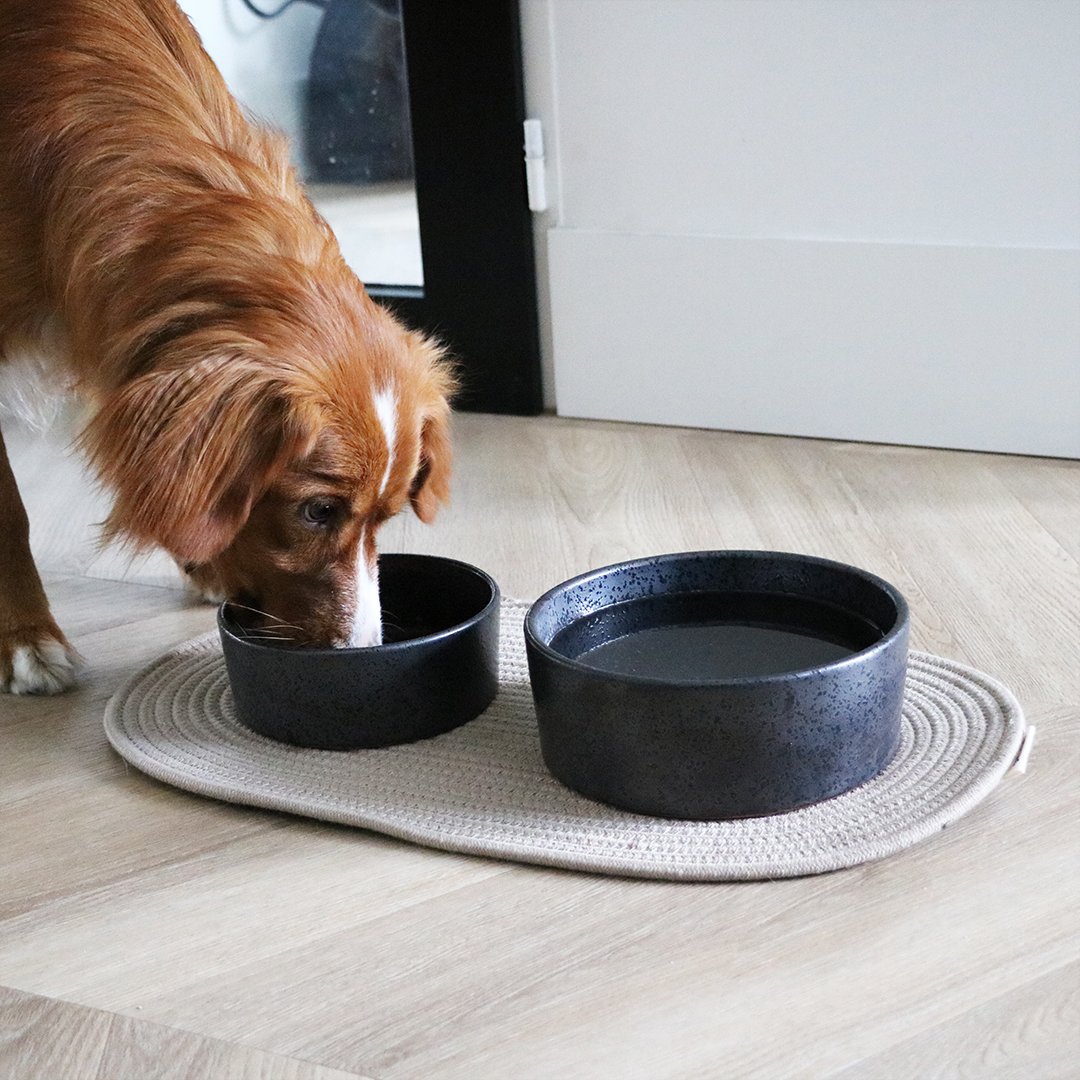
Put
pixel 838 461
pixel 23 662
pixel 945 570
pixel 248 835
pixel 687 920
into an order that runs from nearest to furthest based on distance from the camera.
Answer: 1. pixel 687 920
2. pixel 248 835
3. pixel 23 662
4. pixel 945 570
5. pixel 838 461

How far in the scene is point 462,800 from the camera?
134 cm

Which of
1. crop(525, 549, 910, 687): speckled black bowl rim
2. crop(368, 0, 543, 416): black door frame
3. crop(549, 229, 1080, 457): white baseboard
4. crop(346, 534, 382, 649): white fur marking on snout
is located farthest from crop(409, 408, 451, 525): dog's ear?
crop(368, 0, 543, 416): black door frame

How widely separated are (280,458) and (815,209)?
1.30 m

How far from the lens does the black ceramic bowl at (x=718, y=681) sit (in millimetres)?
1203

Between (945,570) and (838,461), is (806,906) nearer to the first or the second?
(945,570)

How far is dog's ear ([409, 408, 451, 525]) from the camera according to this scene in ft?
5.00

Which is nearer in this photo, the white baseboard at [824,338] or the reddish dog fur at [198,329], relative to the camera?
the reddish dog fur at [198,329]

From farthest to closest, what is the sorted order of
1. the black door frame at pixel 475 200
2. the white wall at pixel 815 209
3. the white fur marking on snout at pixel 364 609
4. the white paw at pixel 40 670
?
the black door frame at pixel 475 200
the white wall at pixel 815 209
the white paw at pixel 40 670
the white fur marking on snout at pixel 364 609

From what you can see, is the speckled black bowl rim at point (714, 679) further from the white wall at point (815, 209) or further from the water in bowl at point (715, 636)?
the white wall at point (815, 209)

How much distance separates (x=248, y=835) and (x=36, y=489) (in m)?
1.36

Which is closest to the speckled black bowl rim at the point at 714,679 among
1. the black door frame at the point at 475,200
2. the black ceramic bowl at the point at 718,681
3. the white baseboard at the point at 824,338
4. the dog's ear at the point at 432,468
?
the black ceramic bowl at the point at 718,681

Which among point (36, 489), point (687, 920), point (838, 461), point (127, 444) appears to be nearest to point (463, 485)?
point (838, 461)

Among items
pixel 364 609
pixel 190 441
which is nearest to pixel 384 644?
pixel 364 609

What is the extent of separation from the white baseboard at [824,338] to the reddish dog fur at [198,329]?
100 centimetres
